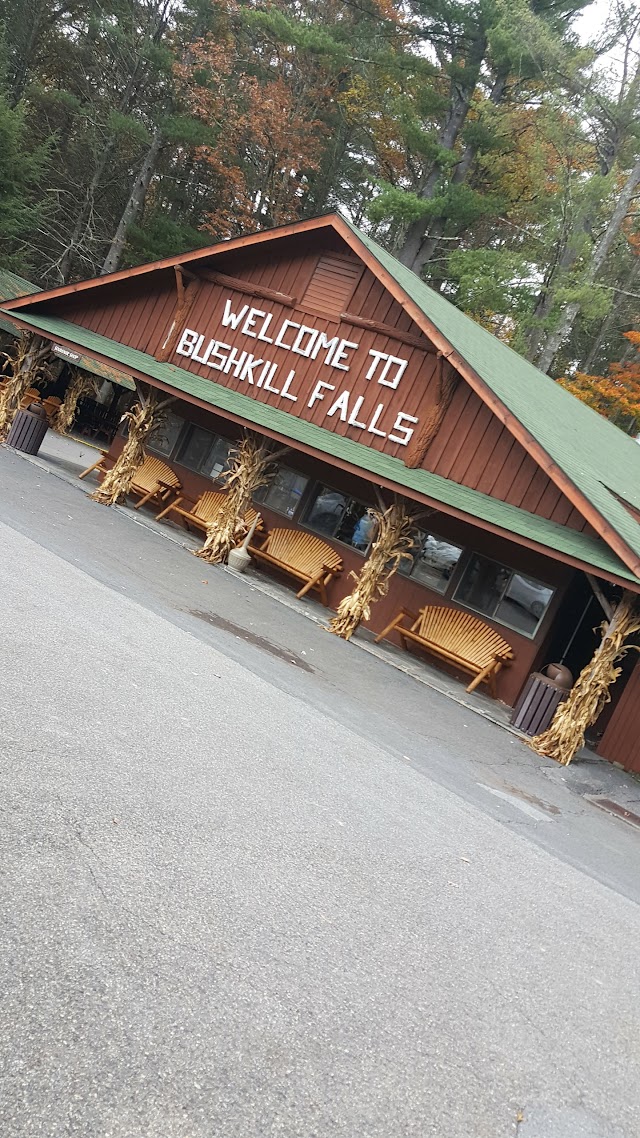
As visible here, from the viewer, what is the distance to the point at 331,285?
53.4ft

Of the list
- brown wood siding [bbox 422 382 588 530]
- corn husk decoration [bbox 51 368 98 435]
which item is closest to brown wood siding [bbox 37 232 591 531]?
brown wood siding [bbox 422 382 588 530]

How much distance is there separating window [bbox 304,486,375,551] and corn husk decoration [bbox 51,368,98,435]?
→ 31.7ft

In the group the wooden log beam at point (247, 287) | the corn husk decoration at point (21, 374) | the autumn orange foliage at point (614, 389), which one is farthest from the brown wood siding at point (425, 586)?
the autumn orange foliage at point (614, 389)

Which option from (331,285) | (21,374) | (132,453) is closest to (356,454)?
(331,285)

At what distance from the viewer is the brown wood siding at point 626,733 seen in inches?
548

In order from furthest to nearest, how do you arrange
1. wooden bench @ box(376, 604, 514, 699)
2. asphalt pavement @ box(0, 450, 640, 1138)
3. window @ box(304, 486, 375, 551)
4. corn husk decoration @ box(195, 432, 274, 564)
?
window @ box(304, 486, 375, 551) → corn husk decoration @ box(195, 432, 274, 564) → wooden bench @ box(376, 604, 514, 699) → asphalt pavement @ box(0, 450, 640, 1138)

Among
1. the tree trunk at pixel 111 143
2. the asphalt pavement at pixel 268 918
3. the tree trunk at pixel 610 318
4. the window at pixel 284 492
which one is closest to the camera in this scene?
the asphalt pavement at pixel 268 918

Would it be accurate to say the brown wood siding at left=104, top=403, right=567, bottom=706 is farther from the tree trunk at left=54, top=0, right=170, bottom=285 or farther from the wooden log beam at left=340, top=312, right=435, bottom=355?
the tree trunk at left=54, top=0, right=170, bottom=285

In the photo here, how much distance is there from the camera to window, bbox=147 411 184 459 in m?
19.4

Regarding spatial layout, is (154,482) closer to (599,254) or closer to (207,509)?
(207,509)

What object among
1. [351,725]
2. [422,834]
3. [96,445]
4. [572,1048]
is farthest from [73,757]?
[96,445]

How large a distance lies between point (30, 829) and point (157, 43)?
3603cm

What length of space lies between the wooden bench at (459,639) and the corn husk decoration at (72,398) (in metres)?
12.6

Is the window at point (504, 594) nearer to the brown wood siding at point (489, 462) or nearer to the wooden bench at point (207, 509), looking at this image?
the brown wood siding at point (489, 462)
